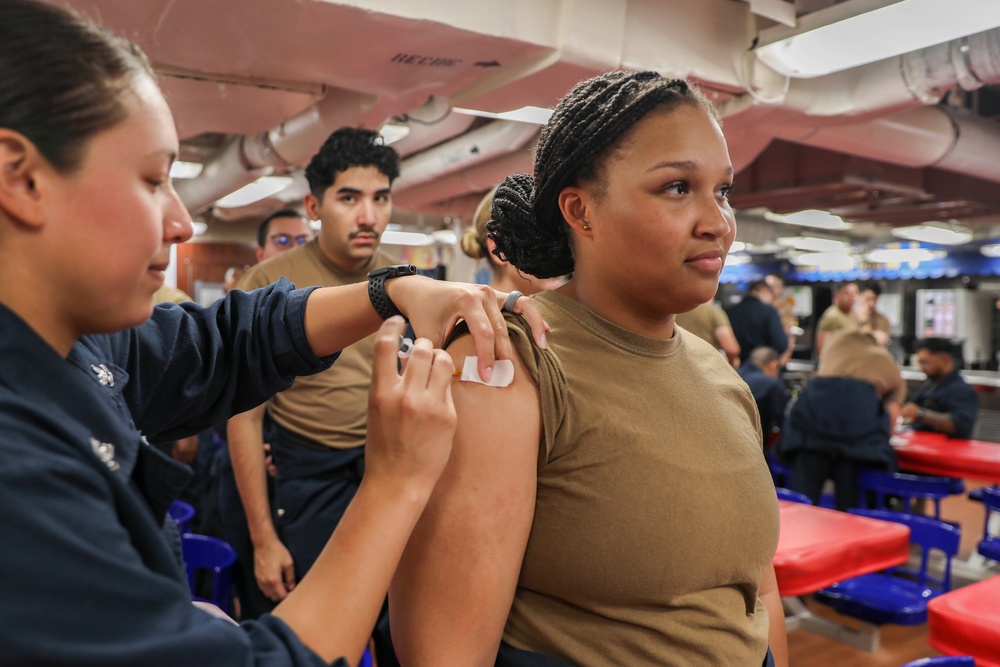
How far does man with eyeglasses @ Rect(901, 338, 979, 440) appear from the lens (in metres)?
5.89

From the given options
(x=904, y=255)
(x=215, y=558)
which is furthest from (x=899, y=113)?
(x=904, y=255)


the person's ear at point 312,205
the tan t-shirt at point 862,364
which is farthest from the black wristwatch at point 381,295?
the tan t-shirt at point 862,364

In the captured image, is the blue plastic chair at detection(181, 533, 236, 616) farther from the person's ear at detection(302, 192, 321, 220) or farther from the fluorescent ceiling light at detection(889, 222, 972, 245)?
the fluorescent ceiling light at detection(889, 222, 972, 245)

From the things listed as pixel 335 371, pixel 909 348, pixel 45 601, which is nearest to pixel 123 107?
pixel 45 601

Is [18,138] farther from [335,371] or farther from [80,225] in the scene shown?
[335,371]

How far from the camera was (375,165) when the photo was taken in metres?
2.84

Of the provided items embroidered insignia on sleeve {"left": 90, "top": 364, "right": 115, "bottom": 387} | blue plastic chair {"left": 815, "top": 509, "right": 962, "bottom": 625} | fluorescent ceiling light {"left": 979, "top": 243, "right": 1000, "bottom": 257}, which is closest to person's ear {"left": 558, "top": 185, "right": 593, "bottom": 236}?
embroidered insignia on sleeve {"left": 90, "top": 364, "right": 115, "bottom": 387}

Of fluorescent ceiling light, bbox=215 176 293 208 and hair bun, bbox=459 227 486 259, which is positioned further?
fluorescent ceiling light, bbox=215 176 293 208

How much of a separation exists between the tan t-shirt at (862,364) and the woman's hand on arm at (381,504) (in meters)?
5.06

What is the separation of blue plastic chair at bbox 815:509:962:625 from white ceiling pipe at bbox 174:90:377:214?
346cm

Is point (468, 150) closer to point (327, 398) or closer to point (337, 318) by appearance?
point (327, 398)

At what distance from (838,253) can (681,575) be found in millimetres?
15691

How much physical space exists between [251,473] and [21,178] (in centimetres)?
211

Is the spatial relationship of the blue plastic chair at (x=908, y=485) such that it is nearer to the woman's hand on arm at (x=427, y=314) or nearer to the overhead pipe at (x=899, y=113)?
the overhead pipe at (x=899, y=113)
